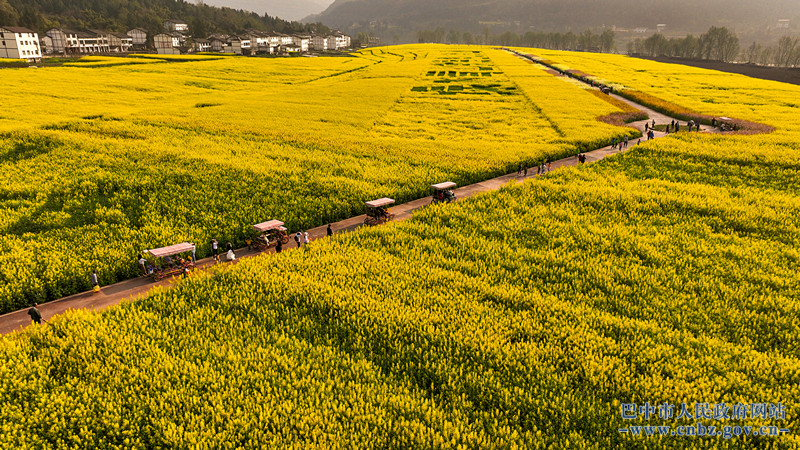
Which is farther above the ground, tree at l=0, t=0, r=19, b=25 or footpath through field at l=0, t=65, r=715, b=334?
tree at l=0, t=0, r=19, b=25

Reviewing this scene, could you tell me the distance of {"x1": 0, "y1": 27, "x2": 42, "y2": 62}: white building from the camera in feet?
410

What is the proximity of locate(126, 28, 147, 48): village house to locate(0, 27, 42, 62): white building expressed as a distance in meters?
52.6

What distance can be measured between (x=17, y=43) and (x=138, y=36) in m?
63.3

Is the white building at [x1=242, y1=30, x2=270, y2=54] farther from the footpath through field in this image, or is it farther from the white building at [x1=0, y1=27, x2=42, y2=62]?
the footpath through field

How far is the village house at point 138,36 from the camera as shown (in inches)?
7156

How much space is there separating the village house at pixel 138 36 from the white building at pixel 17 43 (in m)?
52.6

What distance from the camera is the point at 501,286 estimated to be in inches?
768

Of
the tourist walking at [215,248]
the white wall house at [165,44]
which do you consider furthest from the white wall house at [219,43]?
the tourist walking at [215,248]

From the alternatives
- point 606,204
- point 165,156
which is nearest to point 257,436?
point 606,204

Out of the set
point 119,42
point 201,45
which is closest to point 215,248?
point 201,45

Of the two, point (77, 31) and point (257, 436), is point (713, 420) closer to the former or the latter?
point (257, 436)

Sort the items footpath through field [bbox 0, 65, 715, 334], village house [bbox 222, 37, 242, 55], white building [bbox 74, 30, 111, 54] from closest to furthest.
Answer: footpath through field [bbox 0, 65, 715, 334] < white building [bbox 74, 30, 111, 54] < village house [bbox 222, 37, 242, 55]

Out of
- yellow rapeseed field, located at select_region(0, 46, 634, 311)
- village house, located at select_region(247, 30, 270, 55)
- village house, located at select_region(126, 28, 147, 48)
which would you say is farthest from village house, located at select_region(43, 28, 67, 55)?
yellow rapeseed field, located at select_region(0, 46, 634, 311)

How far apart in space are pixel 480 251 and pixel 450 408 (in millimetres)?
11446
